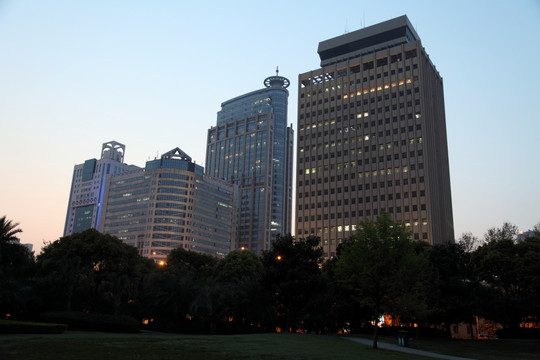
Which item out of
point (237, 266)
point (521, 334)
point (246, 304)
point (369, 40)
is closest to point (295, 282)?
point (246, 304)

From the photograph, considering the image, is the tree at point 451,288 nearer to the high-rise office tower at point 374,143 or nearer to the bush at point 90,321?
the bush at point 90,321

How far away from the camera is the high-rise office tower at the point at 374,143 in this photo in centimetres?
12975

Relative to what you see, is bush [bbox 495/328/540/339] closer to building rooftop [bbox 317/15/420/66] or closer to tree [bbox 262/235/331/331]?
tree [bbox 262/235/331/331]

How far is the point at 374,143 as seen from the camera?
139 meters

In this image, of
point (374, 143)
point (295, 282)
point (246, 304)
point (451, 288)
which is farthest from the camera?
point (374, 143)

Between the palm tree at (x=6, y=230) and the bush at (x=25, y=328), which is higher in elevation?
the palm tree at (x=6, y=230)

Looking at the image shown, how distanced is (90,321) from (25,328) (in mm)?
13190

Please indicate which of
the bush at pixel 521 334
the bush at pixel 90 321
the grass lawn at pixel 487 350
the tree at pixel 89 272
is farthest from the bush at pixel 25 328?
the bush at pixel 521 334

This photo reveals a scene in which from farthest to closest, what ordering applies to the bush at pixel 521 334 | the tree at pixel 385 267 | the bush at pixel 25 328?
the bush at pixel 521 334 → the tree at pixel 385 267 → the bush at pixel 25 328

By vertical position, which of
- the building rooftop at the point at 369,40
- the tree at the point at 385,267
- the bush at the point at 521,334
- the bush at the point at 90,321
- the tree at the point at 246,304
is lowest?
the bush at the point at 521,334

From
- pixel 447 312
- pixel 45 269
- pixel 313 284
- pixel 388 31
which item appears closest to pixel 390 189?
pixel 388 31

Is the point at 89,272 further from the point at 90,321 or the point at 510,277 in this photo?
the point at 510,277

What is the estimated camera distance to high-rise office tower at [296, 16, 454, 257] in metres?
130

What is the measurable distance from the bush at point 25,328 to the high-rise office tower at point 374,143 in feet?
335
